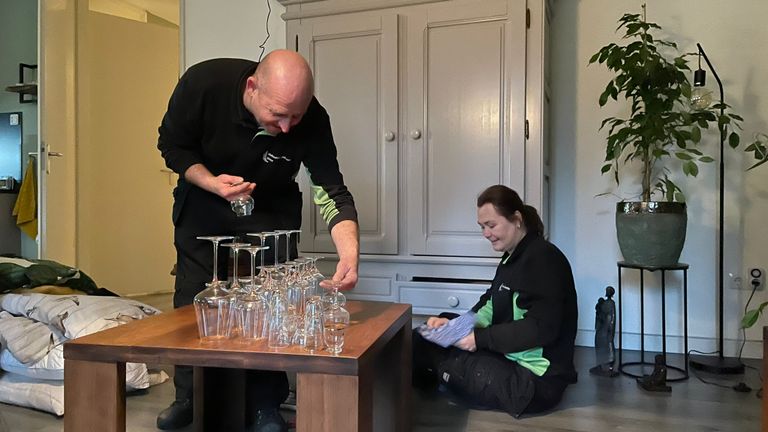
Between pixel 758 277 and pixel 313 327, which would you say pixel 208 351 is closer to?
pixel 313 327

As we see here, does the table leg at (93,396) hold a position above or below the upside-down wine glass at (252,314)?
below

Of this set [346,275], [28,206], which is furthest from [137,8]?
[346,275]

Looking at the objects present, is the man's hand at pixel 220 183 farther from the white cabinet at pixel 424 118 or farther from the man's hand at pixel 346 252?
the white cabinet at pixel 424 118

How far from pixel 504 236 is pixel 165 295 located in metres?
3.44

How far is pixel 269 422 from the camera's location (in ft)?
5.06

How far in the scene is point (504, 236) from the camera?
6.51 feet

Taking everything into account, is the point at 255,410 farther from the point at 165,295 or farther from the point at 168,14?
the point at 168,14

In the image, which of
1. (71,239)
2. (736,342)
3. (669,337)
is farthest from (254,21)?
(736,342)

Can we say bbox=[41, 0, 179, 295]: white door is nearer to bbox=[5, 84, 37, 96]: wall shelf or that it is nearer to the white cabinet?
bbox=[5, 84, 37, 96]: wall shelf

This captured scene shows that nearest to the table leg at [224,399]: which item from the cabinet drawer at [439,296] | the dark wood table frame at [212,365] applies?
the dark wood table frame at [212,365]

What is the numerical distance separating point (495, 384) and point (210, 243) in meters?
1.01

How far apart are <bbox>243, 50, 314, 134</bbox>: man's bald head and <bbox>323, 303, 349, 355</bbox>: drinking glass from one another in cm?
48

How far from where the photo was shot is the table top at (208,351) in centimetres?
97

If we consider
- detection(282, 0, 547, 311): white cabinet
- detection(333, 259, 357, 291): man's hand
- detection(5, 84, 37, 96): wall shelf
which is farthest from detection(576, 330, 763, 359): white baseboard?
detection(5, 84, 37, 96): wall shelf
